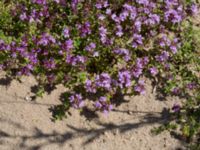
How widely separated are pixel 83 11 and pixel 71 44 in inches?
21.6

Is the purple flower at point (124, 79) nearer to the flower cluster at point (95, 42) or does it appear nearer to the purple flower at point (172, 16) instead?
the flower cluster at point (95, 42)

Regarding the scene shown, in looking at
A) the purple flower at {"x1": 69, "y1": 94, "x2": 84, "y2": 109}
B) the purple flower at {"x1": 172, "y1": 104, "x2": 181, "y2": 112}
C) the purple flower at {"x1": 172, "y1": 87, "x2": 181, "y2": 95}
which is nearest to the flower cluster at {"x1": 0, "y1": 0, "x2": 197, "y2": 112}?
the purple flower at {"x1": 69, "y1": 94, "x2": 84, "y2": 109}

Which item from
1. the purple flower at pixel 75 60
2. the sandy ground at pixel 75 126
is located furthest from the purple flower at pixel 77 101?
the purple flower at pixel 75 60

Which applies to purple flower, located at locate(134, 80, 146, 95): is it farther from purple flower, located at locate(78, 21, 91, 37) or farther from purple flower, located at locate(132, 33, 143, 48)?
purple flower, located at locate(78, 21, 91, 37)

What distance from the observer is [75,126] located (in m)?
5.17

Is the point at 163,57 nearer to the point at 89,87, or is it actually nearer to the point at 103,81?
the point at 103,81

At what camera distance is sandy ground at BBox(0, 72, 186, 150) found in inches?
198

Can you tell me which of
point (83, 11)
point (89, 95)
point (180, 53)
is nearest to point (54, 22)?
point (83, 11)

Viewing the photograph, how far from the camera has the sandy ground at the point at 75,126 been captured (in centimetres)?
504

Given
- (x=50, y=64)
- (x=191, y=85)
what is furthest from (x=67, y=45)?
(x=191, y=85)

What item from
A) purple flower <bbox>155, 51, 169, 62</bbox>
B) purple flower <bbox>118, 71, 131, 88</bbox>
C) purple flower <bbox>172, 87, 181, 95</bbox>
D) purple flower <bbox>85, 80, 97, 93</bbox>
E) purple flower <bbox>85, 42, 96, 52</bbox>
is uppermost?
purple flower <bbox>85, 42, 96, 52</bbox>

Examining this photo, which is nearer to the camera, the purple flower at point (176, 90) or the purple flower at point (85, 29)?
the purple flower at point (176, 90)

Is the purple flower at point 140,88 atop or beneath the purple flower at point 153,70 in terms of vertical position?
beneath

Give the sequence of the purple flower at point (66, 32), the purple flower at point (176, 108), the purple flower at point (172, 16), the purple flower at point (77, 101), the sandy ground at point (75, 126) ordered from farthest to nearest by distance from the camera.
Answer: the purple flower at point (172, 16)
the purple flower at point (66, 32)
the purple flower at point (176, 108)
the purple flower at point (77, 101)
the sandy ground at point (75, 126)
